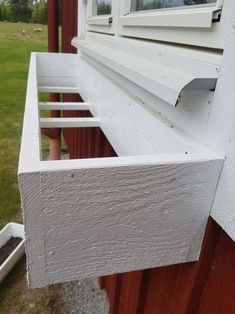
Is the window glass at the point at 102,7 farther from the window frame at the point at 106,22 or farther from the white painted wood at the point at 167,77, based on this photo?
the white painted wood at the point at 167,77

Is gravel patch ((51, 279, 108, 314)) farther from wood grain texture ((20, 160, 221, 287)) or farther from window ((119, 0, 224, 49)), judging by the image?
window ((119, 0, 224, 49))

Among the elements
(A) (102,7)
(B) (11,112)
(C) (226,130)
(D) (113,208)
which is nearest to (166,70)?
(C) (226,130)

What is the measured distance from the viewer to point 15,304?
9.09 feet

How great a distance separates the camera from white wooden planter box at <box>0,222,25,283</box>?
2.99 metres

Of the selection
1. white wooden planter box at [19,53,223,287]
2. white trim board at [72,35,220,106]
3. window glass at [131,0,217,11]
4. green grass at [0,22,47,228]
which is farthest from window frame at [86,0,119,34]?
green grass at [0,22,47,228]

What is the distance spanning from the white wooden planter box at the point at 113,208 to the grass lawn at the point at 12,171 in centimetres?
218

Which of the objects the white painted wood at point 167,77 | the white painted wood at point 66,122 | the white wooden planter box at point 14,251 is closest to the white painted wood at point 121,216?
the white painted wood at point 167,77

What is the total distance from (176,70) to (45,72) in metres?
2.17

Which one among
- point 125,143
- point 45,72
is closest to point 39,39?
point 45,72

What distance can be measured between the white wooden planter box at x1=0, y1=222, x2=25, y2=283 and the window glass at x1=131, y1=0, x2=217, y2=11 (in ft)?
8.17

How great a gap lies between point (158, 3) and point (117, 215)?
33.5 inches

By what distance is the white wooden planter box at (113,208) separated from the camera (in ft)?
2.27

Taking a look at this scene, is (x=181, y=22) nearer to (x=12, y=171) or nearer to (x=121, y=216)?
(x=121, y=216)

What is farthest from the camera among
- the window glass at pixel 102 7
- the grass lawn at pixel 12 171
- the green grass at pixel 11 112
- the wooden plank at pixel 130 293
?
the green grass at pixel 11 112
